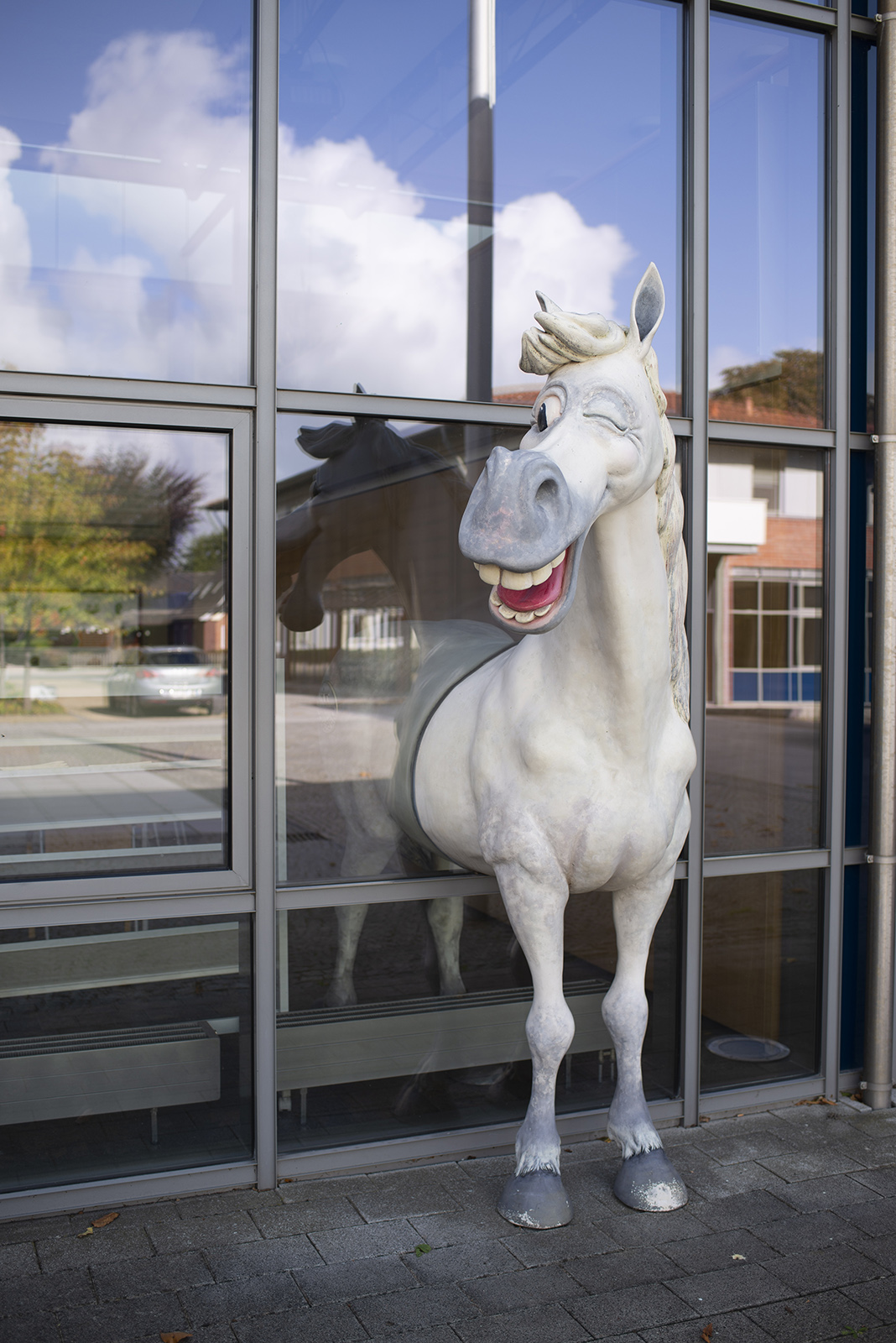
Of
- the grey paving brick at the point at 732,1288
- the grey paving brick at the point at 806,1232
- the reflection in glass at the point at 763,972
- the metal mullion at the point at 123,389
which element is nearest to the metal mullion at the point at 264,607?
the metal mullion at the point at 123,389

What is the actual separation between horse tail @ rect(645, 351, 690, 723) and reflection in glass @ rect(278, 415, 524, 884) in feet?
2.40

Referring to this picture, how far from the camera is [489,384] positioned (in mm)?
3596

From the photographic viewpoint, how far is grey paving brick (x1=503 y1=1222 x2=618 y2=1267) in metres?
2.79

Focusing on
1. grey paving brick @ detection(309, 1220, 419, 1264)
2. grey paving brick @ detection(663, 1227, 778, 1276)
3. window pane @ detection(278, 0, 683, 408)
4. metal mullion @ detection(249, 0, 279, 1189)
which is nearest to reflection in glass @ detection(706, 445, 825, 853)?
window pane @ detection(278, 0, 683, 408)

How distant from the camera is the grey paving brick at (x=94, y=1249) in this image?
275 centimetres

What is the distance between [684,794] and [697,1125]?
4.64ft

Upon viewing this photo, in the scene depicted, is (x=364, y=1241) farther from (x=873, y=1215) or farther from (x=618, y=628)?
(x=618, y=628)

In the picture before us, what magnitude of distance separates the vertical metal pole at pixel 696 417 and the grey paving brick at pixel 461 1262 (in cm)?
116

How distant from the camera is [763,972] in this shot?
161 inches

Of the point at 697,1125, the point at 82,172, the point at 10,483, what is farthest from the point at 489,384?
the point at 10,483

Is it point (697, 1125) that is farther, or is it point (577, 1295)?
point (697, 1125)

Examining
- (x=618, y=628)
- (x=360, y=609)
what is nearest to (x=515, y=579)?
Answer: (x=618, y=628)

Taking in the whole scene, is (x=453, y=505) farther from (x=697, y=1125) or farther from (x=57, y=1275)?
(x=57, y=1275)

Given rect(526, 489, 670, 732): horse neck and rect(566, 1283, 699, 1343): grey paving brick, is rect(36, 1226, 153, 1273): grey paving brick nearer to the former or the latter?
rect(566, 1283, 699, 1343): grey paving brick
